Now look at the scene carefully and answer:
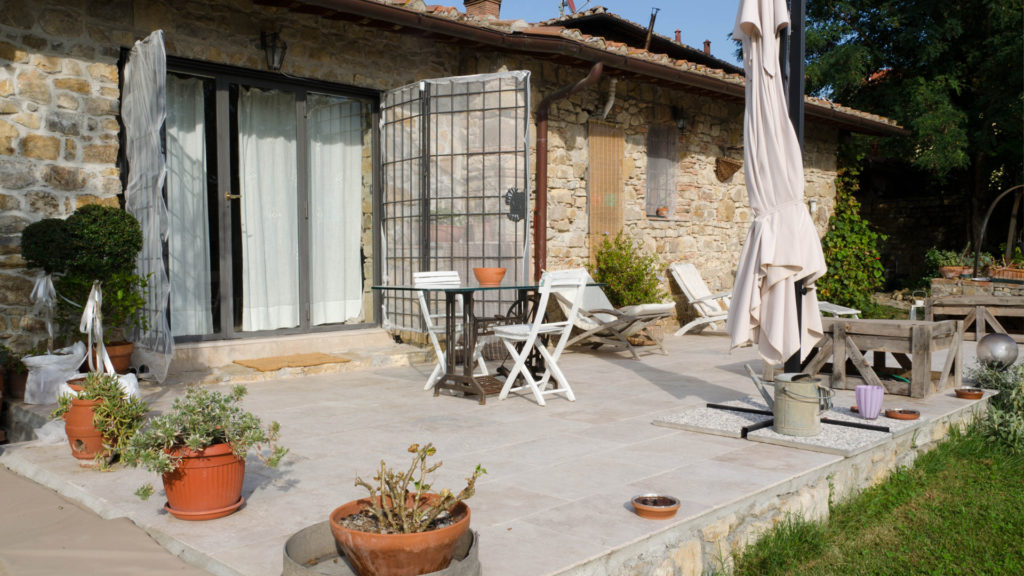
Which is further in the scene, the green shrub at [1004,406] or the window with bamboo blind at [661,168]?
the window with bamboo blind at [661,168]

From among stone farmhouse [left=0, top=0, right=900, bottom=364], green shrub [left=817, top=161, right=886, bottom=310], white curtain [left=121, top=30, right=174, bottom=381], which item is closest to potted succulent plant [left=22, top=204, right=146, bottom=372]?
white curtain [left=121, top=30, right=174, bottom=381]

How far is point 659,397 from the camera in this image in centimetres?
501

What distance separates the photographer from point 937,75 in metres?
13.0

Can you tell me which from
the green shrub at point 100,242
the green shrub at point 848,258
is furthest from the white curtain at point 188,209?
the green shrub at point 848,258

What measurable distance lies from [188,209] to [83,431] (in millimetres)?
2723

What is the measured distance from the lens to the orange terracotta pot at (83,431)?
340cm

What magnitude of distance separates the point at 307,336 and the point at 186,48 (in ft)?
7.59

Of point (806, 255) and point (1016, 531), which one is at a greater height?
point (806, 255)

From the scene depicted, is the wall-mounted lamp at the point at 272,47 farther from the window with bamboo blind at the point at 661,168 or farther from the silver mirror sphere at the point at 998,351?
the silver mirror sphere at the point at 998,351

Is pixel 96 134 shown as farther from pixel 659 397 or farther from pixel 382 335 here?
pixel 659 397

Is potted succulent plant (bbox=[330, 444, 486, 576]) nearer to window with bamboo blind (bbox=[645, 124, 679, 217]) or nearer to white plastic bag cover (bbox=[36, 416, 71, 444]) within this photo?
white plastic bag cover (bbox=[36, 416, 71, 444])

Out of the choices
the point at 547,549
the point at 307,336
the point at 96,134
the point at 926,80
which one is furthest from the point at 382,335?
the point at 926,80

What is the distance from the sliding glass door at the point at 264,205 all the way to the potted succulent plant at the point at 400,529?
A: 3.94m

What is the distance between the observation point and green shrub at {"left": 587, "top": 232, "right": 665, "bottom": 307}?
7.99 meters
